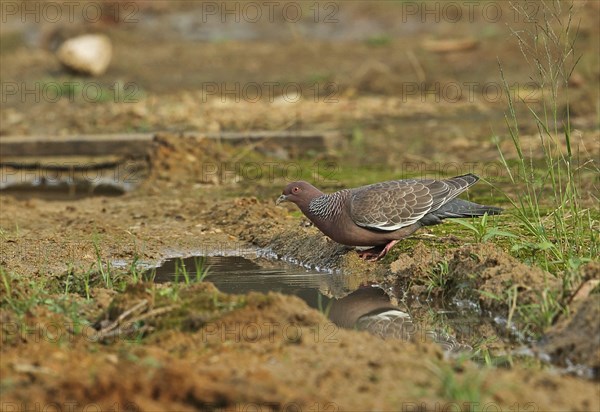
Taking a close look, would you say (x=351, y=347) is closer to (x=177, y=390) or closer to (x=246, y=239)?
(x=177, y=390)

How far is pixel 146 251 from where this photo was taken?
7848mm

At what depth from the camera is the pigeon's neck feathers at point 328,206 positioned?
7.14 m

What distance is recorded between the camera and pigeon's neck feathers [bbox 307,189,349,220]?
7.14m

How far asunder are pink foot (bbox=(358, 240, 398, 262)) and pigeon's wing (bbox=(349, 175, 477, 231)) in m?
0.24

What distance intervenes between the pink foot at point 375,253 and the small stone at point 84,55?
9307mm

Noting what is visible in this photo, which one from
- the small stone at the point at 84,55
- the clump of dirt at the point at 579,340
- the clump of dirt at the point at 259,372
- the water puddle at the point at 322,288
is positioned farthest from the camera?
the small stone at the point at 84,55

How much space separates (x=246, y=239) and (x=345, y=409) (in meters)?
4.10

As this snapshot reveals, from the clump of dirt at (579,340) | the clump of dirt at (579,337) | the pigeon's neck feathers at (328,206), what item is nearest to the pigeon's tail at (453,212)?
the pigeon's neck feathers at (328,206)

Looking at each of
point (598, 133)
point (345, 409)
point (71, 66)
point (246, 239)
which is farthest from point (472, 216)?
point (71, 66)

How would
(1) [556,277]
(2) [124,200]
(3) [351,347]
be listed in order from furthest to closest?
(2) [124,200]
(1) [556,277]
(3) [351,347]

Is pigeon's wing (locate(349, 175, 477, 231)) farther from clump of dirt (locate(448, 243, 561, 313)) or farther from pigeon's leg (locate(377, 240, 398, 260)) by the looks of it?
clump of dirt (locate(448, 243, 561, 313))

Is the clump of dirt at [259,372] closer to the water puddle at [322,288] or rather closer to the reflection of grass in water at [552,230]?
the water puddle at [322,288]

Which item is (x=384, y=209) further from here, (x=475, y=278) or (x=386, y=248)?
(x=475, y=278)

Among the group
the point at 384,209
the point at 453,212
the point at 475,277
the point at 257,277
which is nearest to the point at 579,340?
the point at 475,277
